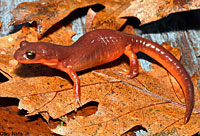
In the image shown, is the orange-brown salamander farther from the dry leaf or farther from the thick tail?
the dry leaf

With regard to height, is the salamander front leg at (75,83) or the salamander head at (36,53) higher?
the salamander head at (36,53)

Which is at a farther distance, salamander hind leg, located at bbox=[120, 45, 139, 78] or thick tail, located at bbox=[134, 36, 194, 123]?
salamander hind leg, located at bbox=[120, 45, 139, 78]

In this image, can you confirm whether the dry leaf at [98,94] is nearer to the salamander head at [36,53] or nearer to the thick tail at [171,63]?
the thick tail at [171,63]

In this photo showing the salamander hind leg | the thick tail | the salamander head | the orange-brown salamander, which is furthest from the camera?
the salamander hind leg

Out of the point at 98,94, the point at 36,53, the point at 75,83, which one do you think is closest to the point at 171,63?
the point at 98,94

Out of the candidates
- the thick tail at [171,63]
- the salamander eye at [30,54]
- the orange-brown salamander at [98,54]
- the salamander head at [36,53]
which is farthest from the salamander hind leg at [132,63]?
the salamander eye at [30,54]

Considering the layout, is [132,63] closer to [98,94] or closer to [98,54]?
[98,54]

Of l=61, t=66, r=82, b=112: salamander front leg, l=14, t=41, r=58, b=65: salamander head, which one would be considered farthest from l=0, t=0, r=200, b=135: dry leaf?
l=14, t=41, r=58, b=65: salamander head

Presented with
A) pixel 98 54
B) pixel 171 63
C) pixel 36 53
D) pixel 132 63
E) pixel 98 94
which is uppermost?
pixel 36 53

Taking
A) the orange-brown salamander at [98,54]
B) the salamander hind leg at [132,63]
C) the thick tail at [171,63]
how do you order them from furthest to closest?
the salamander hind leg at [132,63] → the thick tail at [171,63] → the orange-brown salamander at [98,54]
